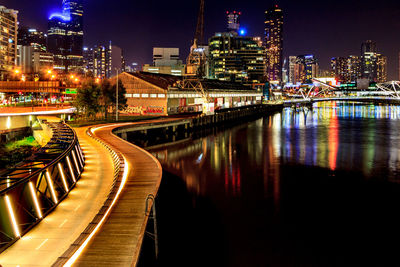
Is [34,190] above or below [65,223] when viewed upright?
above

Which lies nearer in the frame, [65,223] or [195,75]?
[65,223]

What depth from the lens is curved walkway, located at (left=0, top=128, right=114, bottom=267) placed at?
43.4 feet

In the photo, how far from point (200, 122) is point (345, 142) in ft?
94.0

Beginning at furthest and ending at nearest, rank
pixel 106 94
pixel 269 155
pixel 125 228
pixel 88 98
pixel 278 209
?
pixel 106 94
pixel 88 98
pixel 269 155
pixel 278 209
pixel 125 228

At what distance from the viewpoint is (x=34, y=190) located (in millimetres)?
16969

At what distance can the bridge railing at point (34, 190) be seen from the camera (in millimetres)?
14602

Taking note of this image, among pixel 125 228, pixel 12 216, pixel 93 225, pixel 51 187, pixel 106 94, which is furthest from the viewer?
pixel 106 94

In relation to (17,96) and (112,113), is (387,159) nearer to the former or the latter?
(112,113)

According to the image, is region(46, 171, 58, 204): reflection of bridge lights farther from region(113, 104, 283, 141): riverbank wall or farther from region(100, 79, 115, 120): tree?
region(100, 79, 115, 120): tree

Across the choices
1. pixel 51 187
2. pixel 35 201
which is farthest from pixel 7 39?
pixel 35 201

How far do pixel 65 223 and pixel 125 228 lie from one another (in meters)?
3.81

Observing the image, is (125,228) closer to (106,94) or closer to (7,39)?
(106,94)

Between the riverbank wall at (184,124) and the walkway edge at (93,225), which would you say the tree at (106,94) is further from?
the walkway edge at (93,225)

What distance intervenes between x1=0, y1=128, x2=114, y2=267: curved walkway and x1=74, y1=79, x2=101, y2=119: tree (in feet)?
101
